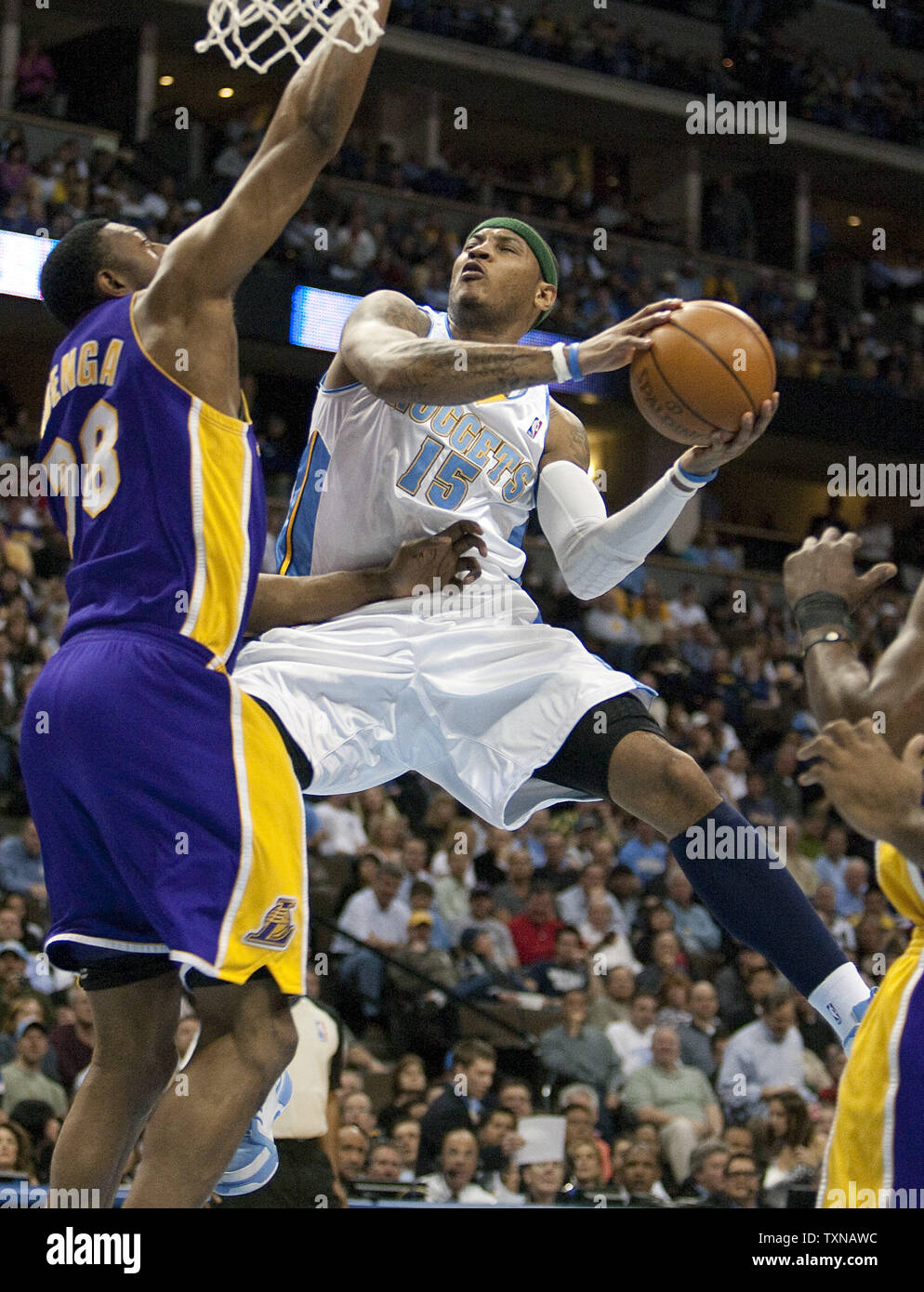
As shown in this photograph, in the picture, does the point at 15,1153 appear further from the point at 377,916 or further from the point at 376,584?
the point at 377,916

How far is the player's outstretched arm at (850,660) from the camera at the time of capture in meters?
2.89

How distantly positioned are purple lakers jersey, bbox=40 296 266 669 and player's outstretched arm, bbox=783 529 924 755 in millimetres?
1208

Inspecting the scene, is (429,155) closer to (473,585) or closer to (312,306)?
(312,306)

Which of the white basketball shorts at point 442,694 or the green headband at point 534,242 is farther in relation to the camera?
the green headband at point 534,242

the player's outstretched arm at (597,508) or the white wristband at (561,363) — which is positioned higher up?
the white wristband at (561,363)

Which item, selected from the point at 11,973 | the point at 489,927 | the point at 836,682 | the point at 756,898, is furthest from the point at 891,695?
the point at 489,927

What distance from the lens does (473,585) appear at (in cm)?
449

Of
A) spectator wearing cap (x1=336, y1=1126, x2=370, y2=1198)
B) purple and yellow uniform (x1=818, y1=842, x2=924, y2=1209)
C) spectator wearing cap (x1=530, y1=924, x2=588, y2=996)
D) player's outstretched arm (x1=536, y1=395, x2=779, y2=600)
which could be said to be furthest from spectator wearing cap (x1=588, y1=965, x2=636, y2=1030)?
purple and yellow uniform (x1=818, y1=842, x2=924, y2=1209)

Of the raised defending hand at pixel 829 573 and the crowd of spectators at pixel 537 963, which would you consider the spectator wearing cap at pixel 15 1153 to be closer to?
the crowd of spectators at pixel 537 963

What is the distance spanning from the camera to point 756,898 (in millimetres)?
3975

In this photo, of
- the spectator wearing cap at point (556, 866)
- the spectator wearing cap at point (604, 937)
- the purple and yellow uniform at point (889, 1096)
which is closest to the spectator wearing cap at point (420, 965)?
the spectator wearing cap at point (604, 937)

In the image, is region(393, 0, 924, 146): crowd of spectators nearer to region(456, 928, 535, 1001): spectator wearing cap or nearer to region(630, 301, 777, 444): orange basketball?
region(456, 928, 535, 1001): spectator wearing cap

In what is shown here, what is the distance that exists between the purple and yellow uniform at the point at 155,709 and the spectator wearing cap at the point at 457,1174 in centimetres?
445
